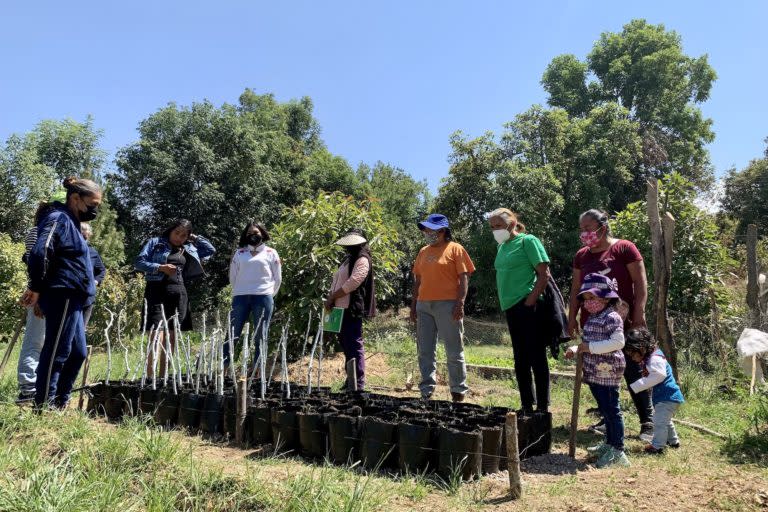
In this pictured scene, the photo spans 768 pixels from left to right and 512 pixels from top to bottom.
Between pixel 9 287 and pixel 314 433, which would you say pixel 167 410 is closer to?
pixel 314 433

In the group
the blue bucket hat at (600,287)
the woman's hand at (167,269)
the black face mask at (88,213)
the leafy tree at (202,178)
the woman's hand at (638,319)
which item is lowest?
the woman's hand at (638,319)

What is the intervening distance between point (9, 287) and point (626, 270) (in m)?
10.2

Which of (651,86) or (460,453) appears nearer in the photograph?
(460,453)

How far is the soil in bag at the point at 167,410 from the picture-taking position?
4.10 m

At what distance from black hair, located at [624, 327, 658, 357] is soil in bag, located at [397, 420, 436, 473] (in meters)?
1.54

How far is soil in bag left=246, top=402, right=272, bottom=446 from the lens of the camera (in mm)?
3553

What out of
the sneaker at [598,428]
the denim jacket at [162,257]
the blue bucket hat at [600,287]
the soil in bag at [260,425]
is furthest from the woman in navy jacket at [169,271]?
the sneaker at [598,428]

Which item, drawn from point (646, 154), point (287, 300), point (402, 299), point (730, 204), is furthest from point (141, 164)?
point (730, 204)

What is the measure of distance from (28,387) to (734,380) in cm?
660

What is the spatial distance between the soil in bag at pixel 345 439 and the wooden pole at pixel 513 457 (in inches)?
35.6

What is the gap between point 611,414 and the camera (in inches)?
132

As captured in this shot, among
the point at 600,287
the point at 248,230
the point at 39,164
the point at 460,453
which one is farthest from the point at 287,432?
the point at 39,164

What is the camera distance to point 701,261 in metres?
8.13

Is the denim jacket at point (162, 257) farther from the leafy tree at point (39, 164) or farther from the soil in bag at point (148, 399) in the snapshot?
the leafy tree at point (39, 164)
